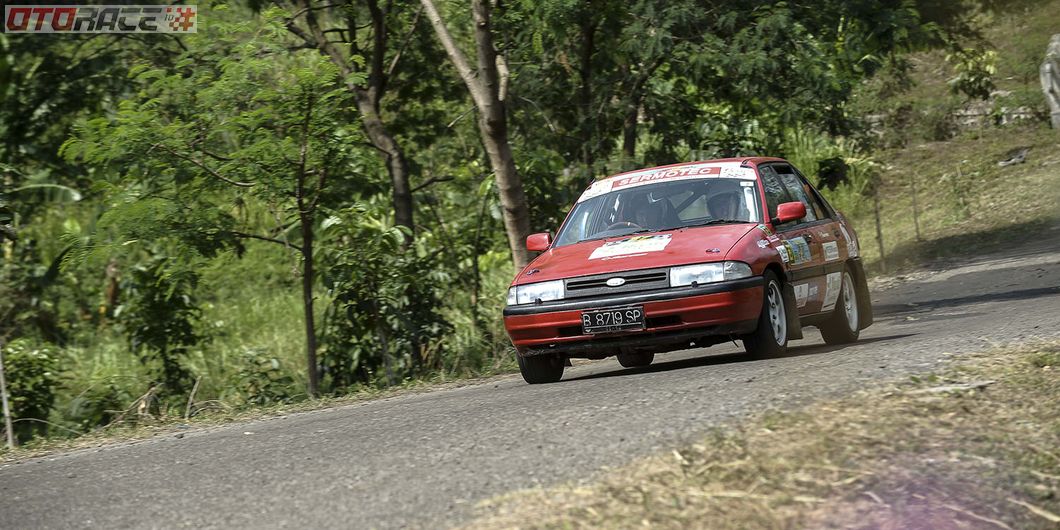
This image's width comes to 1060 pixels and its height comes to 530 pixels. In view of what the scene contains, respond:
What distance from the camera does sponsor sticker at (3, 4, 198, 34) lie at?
1814cm

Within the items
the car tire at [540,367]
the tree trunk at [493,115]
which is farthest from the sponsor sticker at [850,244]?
the tree trunk at [493,115]

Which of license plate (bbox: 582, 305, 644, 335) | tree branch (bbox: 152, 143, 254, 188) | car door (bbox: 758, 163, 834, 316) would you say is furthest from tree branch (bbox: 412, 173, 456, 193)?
license plate (bbox: 582, 305, 644, 335)

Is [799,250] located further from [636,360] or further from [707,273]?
[636,360]

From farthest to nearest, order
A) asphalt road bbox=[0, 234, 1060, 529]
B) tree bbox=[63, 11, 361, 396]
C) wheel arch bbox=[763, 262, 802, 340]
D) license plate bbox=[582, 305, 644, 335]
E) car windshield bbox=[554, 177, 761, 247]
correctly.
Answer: tree bbox=[63, 11, 361, 396], car windshield bbox=[554, 177, 761, 247], wheel arch bbox=[763, 262, 802, 340], license plate bbox=[582, 305, 644, 335], asphalt road bbox=[0, 234, 1060, 529]

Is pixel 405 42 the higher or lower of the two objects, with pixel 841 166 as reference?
higher

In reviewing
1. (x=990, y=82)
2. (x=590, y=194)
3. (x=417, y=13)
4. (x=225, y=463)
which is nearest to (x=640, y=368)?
(x=590, y=194)

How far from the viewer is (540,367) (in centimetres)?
1021

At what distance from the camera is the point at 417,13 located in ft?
59.4

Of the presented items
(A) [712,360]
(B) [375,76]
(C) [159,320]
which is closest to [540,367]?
(A) [712,360]

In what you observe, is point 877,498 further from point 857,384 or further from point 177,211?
point 177,211

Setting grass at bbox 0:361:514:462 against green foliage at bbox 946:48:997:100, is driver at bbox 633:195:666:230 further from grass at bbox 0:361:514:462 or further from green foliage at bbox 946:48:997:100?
green foliage at bbox 946:48:997:100

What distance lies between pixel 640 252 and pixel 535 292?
0.82 metres

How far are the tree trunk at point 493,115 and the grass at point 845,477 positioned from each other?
7.92m

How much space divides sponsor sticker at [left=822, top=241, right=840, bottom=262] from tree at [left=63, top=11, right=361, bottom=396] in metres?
4.67
